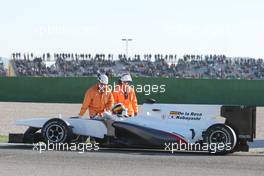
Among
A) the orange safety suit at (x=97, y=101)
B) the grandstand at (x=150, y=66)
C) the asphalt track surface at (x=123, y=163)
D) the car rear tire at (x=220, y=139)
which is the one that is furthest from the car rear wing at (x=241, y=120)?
the grandstand at (x=150, y=66)

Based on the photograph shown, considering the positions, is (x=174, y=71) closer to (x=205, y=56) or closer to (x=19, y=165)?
(x=205, y=56)

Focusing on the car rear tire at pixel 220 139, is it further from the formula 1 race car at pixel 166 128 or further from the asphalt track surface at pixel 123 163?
the asphalt track surface at pixel 123 163

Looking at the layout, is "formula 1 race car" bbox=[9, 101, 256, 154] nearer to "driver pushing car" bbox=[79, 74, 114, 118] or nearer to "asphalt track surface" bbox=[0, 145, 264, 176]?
"asphalt track surface" bbox=[0, 145, 264, 176]

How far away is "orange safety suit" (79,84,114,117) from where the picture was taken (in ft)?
45.0

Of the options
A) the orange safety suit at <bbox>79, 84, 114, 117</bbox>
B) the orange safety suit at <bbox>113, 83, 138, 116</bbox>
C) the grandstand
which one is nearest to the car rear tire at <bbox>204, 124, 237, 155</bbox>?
the orange safety suit at <bbox>79, 84, 114, 117</bbox>

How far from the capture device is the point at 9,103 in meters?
32.7

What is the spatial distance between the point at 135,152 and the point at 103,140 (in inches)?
30.2

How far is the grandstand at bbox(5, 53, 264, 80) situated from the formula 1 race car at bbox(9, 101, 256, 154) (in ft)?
90.4

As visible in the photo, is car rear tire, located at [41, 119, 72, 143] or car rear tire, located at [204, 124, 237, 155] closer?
car rear tire, located at [204, 124, 237, 155]

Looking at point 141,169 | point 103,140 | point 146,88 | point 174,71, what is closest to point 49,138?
point 103,140

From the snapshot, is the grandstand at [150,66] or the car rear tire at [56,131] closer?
the car rear tire at [56,131]

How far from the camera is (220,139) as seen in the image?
12.0m

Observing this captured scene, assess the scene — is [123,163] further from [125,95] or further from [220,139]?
[125,95]

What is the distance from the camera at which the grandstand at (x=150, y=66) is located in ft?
133
